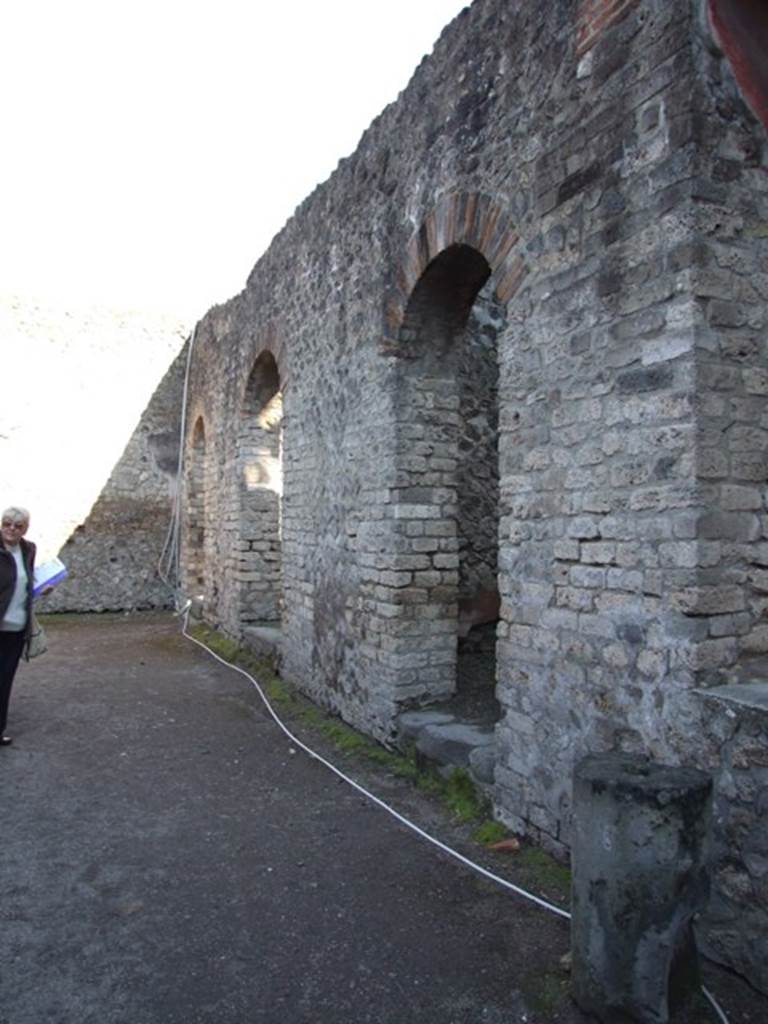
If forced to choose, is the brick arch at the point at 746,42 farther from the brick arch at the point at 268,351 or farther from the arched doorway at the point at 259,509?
the arched doorway at the point at 259,509

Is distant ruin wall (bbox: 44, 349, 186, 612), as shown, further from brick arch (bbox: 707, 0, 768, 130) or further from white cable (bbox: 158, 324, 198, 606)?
brick arch (bbox: 707, 0, 768, 130)

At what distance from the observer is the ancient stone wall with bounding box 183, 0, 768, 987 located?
298 cm

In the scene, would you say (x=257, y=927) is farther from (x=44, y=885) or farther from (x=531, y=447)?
(x=531, y=447)

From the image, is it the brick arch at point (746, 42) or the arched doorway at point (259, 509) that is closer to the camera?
the brick arch at point (746, 42)

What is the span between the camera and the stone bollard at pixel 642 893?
2359 millimetres

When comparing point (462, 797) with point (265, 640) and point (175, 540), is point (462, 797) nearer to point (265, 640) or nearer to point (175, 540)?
point (265, 640)

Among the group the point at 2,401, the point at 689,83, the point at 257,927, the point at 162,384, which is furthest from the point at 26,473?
the point at 689,83

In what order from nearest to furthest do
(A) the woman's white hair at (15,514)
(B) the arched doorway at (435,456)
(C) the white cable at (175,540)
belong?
1. (B) the arched doorway at (435,456)
2. (A) the woman's white hair at (15,514)
3. (C) the white cable at (175,540)

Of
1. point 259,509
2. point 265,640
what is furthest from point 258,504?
point 265,640

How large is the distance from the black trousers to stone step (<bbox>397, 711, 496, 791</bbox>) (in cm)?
267

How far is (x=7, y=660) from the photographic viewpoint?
5.41 m

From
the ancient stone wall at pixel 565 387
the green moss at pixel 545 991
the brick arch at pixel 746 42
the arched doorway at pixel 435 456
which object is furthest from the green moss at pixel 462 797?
the brick arch at pixel 746 42

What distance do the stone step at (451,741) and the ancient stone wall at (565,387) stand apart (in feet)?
0.51

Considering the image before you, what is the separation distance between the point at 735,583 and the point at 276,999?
7.17 feet
